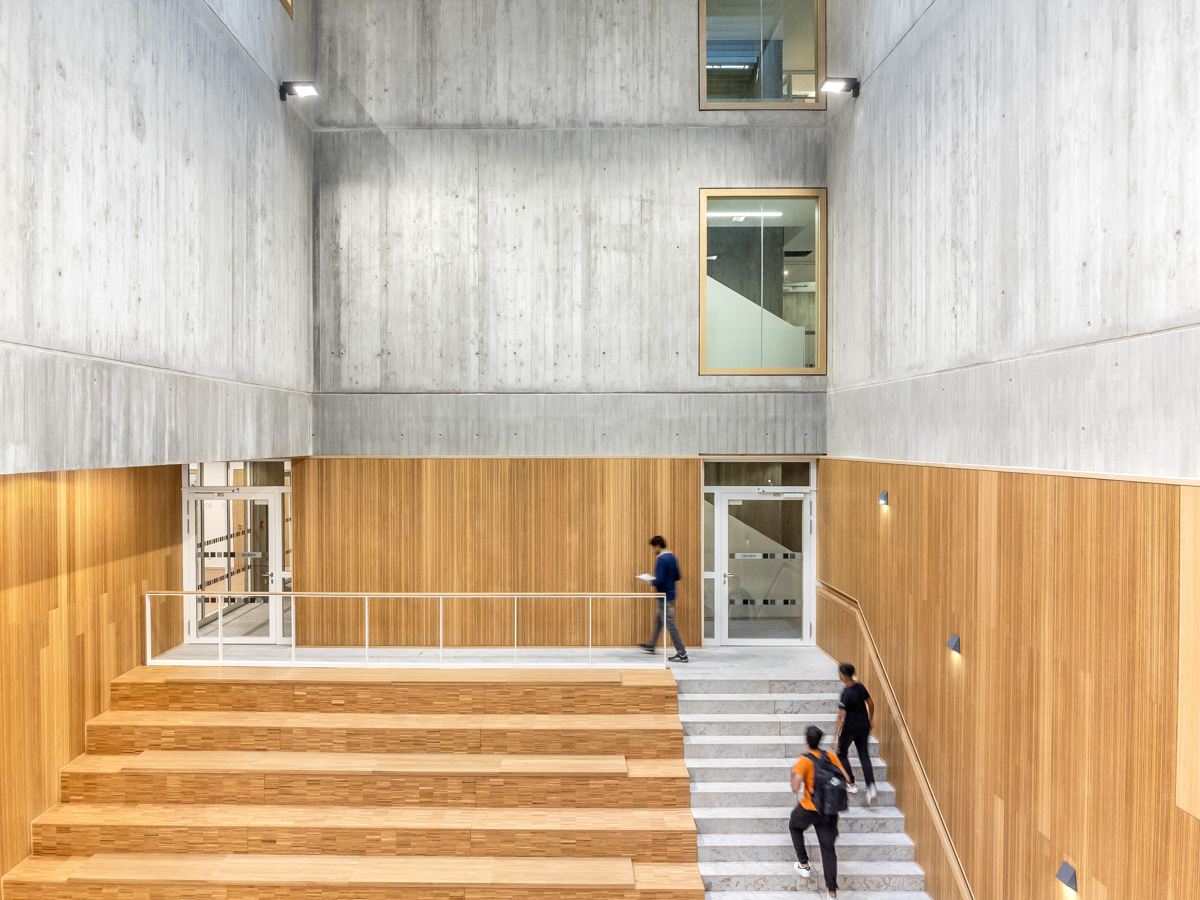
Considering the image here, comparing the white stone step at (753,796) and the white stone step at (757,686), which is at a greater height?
the white stone step at (757,686)

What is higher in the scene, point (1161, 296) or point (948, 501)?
point (1161, 296)

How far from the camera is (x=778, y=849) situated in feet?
21.9

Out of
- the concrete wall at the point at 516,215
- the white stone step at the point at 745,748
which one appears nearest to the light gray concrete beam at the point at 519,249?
the concrete wall at the point at 516,215

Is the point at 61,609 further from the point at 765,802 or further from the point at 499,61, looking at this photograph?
the point at 499,61

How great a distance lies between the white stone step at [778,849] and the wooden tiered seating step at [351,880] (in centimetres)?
29

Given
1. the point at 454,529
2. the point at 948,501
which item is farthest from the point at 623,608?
the point at 948,501

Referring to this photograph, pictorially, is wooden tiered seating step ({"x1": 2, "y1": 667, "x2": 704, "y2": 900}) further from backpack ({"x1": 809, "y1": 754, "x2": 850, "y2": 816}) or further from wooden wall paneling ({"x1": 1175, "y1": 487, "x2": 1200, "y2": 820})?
wooden wall paneling ({"x1": 1175, "y1": 487, "x2": 1200, "y2": 820})

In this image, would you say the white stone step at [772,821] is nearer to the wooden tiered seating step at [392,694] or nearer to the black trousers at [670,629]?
the wooden tiered seating step at [392,694]

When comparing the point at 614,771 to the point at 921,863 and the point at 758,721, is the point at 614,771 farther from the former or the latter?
the point at 921,863

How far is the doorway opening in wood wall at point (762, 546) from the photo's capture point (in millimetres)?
10016

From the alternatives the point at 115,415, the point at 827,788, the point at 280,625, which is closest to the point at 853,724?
the point at 827,788

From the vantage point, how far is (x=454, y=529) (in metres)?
9.77

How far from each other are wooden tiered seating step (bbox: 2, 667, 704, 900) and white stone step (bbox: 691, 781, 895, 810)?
0.21 metres

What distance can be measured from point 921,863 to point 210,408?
7805 millimetres
